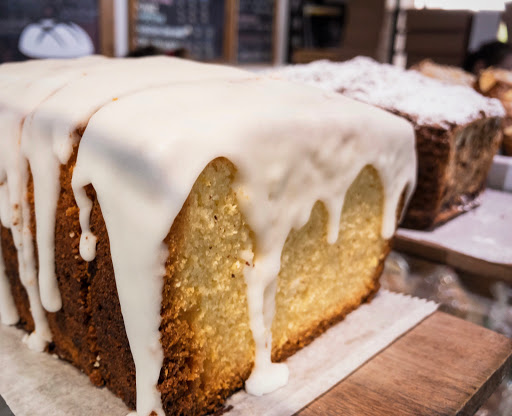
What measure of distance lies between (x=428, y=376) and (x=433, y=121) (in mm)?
864

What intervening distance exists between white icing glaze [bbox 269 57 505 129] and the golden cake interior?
0.55 metres

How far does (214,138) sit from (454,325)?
0.77m

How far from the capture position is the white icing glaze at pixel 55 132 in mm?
803

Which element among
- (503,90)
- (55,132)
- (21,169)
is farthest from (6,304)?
(503,90)

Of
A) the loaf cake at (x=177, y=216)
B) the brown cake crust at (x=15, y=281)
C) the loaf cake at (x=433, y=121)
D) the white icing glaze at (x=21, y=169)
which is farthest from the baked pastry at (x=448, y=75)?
the brown cake crust at (x=15, y=281)

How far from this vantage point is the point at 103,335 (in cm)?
87

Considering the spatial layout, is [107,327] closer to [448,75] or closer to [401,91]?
[401,91]

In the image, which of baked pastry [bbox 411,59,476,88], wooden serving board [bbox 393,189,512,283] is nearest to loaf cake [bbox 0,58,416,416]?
wooden serving board [bbox 393,189,512,283]

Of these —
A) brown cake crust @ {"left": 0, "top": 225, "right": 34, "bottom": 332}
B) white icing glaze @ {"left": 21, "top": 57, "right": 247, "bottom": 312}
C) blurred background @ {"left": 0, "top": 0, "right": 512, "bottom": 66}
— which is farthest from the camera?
blurred background @ {"left": 0, "top": 0, "right": 512, "bottom": 66}

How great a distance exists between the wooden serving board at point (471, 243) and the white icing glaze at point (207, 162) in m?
0.60

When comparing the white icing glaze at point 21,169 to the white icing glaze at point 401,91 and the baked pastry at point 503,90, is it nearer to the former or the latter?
the white icing glaze at point 401,91

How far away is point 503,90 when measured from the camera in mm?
2254

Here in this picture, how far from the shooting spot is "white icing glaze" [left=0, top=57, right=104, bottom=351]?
0.89 m

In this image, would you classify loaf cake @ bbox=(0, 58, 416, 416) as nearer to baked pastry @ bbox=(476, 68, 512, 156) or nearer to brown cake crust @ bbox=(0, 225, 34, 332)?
brown cake crust @ bbox=(0, 225, 34, 332)
